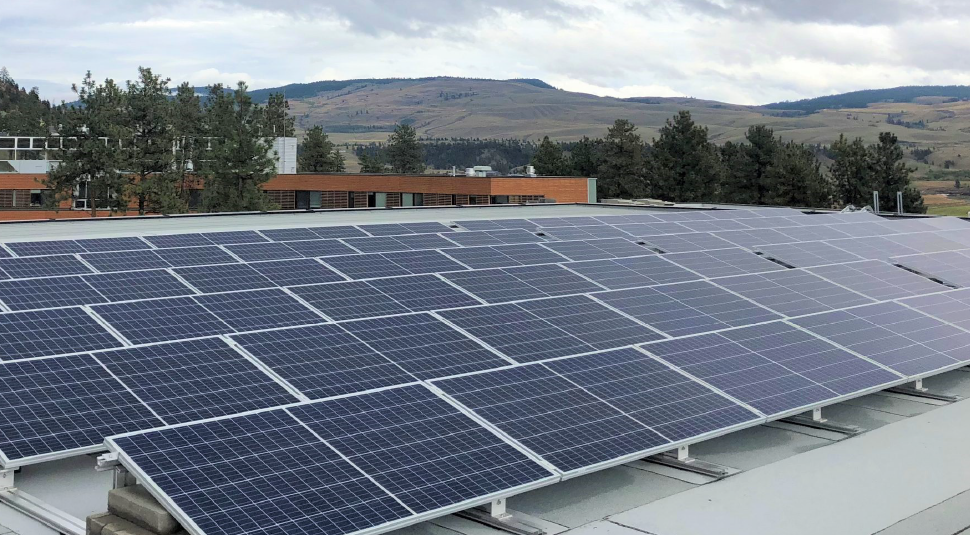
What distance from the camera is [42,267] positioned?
64.2ft

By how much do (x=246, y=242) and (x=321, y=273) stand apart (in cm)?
316

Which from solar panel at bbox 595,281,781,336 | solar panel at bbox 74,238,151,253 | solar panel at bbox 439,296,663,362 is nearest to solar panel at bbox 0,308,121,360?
solar panel at bbox 74,238,151,253

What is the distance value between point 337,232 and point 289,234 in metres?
1.32

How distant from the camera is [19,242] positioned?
2125 cm

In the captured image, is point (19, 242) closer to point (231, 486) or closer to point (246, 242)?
point (246, 242)

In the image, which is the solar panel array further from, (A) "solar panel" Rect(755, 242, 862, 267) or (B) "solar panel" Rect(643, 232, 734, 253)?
(A) "solar panel" Rect(755, 242, 862, 267)

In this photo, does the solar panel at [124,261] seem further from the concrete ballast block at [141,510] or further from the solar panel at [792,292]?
the solar panel at [792,292]

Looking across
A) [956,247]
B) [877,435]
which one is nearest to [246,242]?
[877,435]

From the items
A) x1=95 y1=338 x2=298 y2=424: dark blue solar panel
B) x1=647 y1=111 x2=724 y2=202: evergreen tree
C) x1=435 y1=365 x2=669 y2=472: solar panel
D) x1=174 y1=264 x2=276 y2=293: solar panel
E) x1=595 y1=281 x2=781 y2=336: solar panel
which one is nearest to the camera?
x1=95 y1=338 x2=298 y2=424: dark blue solar panel

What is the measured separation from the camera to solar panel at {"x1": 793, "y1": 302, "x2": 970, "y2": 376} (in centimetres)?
2227

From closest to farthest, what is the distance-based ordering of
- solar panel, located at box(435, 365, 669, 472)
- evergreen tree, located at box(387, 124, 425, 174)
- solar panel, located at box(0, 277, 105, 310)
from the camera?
solar panel, located at box(435, 365, 669, 472) → solar panel, located at box(0, 277, 105, 310) → evergreen tree, located at box(387, 124, 425, 174)

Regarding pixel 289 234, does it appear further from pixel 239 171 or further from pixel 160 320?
pixel 239 171

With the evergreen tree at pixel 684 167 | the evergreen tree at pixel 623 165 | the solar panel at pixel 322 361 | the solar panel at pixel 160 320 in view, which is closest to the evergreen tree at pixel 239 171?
the evergreen tree at pixel 623 165

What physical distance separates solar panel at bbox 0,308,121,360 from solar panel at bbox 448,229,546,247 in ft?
34.7
